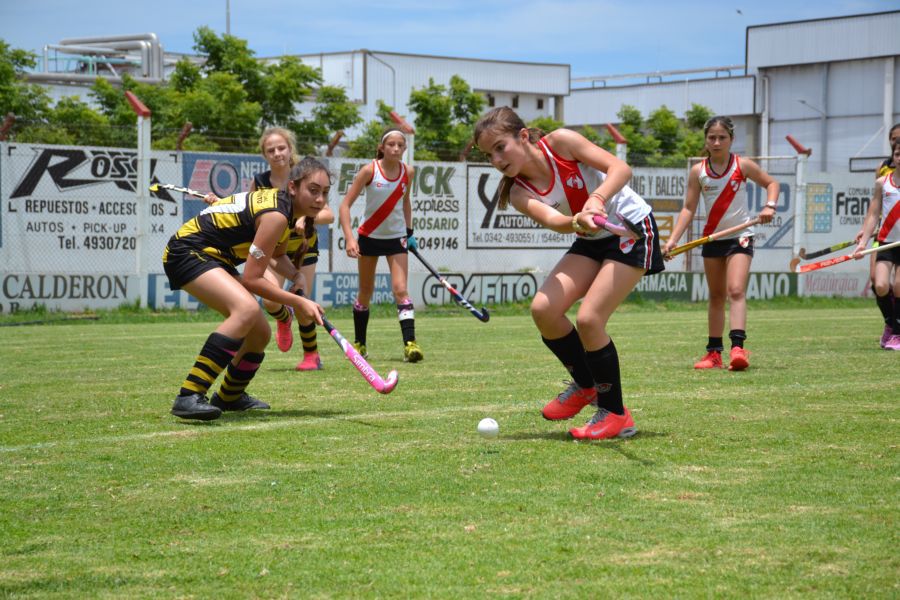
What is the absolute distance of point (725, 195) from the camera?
385 inches

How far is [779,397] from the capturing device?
738cm

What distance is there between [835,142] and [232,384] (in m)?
50.2

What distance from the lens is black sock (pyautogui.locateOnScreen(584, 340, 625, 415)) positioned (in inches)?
227

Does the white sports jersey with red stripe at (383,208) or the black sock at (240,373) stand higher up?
the white sports jersey with red stripe at (383,208)

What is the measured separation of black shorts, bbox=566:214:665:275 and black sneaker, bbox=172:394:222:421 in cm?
232

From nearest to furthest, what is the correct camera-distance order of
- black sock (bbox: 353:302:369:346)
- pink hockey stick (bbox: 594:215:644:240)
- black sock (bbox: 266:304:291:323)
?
1. pink hockey stick (bbox: 594:215:644:240)
2. black sock (bbox: 266:304:291:323)
3. black sock (bbox: 353:302:369:346)

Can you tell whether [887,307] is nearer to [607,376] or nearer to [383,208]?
[383,208]

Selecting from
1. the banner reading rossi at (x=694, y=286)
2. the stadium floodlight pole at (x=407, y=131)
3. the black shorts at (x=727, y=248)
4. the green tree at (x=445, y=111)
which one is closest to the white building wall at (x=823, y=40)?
the green tree at (x=445, y=111)

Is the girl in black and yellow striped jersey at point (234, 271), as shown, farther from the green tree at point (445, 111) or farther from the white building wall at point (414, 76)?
the white building wall at point (414, 76)

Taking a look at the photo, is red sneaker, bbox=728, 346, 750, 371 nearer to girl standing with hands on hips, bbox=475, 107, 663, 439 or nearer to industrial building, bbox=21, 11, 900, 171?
girl standing with hands on hips, bbox=475, 107, 663, 439

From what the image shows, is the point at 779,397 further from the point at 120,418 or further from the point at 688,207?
the point at 120,418

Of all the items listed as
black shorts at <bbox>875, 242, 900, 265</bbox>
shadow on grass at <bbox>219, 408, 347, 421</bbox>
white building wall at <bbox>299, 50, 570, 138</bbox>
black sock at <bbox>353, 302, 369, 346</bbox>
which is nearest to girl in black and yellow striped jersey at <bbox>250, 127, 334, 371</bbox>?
black sock at <bbox>353, 302, 369, 346</bbox>

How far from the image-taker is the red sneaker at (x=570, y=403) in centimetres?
626

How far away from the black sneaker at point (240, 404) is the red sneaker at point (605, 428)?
7.54ft
